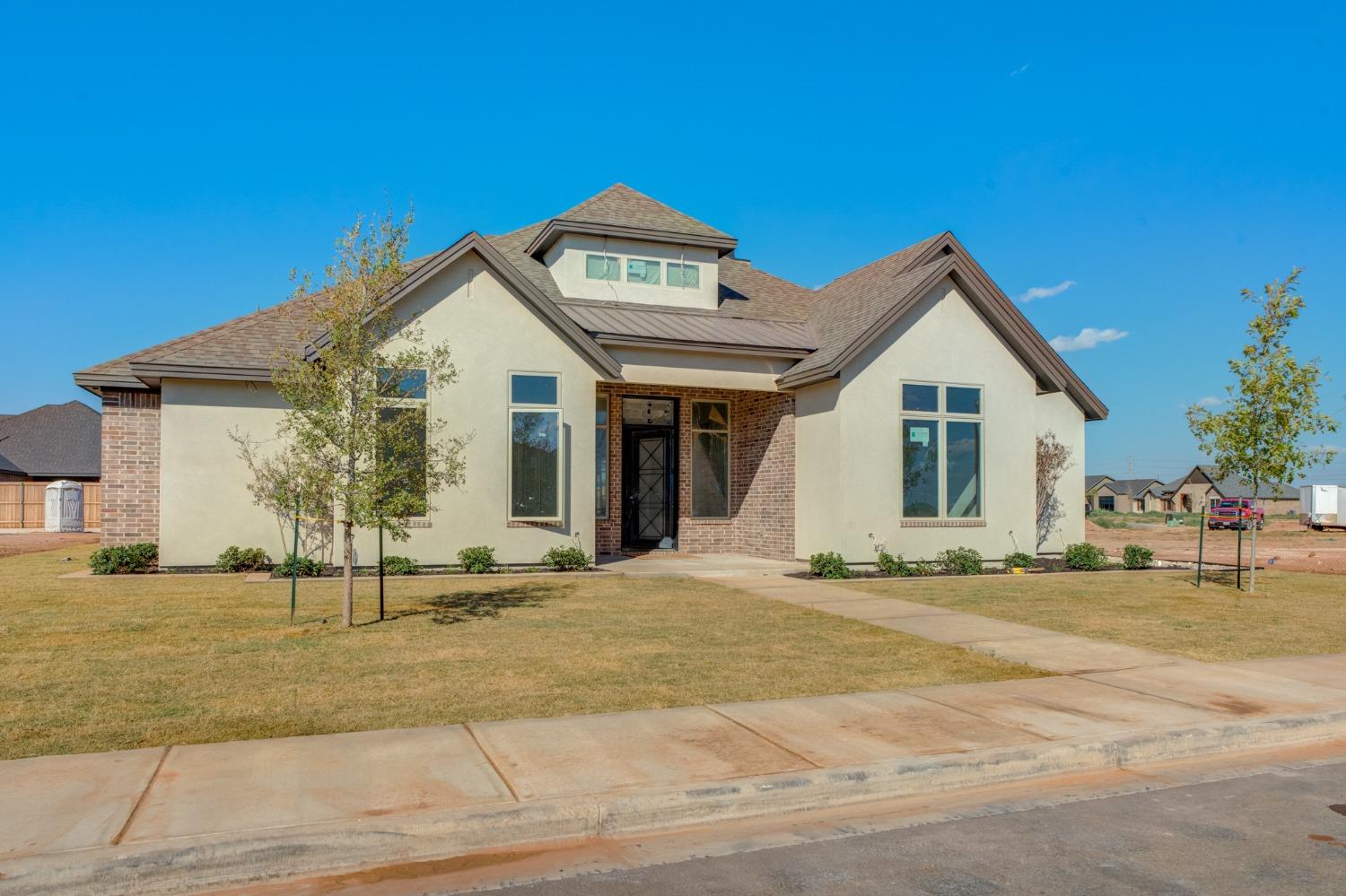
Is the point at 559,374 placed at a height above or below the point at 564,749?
above

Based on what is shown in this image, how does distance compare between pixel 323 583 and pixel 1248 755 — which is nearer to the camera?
pixel 1248 755

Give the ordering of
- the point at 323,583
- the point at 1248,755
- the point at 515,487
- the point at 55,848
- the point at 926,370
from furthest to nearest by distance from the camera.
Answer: the point at 926,370 < the point at 515,487 < the point at 323,583 < the point at 1248,755 < the point at 55,848

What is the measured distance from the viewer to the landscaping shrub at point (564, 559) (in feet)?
54.5

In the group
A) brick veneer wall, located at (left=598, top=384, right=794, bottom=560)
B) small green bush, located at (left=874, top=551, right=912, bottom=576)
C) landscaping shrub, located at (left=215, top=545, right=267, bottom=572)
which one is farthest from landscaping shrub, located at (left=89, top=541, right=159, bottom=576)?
small green bush, located at (left=874, top=551, right=912, bottom=576)

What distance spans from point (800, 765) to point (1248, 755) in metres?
3.39

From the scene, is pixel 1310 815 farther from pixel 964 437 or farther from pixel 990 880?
pixel 964 437

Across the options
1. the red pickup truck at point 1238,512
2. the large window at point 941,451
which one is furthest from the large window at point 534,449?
the red pickup truck at point 1238,512

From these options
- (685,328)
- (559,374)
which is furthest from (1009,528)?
(559,374)

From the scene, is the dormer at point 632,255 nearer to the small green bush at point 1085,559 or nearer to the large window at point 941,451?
the large window at point 941,451

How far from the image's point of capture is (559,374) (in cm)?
1708

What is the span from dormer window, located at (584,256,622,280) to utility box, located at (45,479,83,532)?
26537mm

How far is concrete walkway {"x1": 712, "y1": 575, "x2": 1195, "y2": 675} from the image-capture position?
9781 mm

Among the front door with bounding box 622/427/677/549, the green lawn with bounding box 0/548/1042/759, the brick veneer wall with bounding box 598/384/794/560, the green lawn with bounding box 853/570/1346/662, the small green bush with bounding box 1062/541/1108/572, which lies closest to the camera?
the green lawn with bounding box 0/548/1042/759

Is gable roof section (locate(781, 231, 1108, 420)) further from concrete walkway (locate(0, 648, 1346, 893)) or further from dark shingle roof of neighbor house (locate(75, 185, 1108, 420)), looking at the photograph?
concrete walkway (locate(0, 648, 1346, 893))
